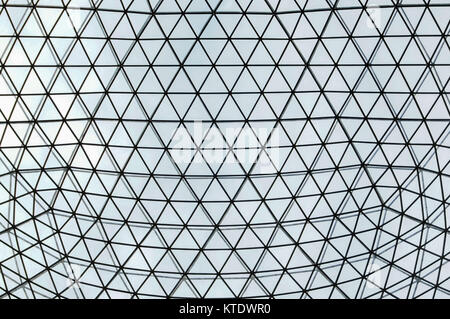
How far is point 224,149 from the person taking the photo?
33.3 metres

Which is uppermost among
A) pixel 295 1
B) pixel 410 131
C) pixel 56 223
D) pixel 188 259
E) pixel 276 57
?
pixel 295 1

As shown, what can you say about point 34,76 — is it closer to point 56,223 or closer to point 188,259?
point 56,223

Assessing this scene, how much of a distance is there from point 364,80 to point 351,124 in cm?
274

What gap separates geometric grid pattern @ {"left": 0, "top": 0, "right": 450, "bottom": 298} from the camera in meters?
30.9

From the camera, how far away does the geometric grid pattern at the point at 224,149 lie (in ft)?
101

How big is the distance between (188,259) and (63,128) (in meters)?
11.3

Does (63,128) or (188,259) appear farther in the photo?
(188,259)

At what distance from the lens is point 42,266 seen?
34.0 meters

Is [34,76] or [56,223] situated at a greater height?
[34,76]
